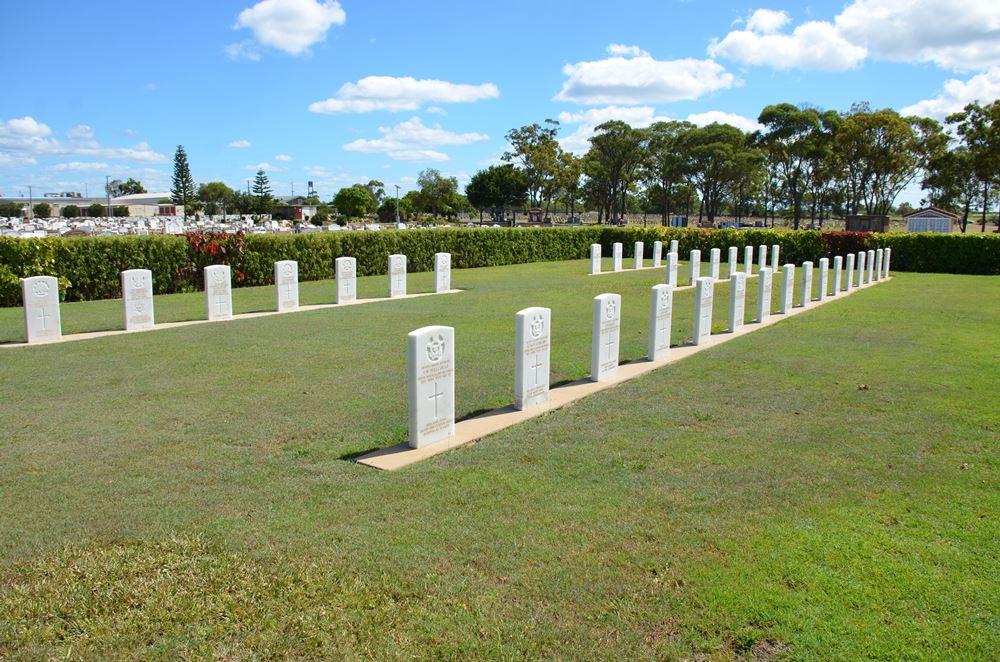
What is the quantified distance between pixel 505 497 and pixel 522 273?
73.2ft

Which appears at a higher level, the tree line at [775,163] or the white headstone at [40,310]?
the tree line at [775,163]

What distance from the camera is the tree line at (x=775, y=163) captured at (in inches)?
2239

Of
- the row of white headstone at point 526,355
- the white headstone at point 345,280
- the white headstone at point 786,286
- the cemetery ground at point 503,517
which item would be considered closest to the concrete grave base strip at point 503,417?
the row of white headstone at point 526,355

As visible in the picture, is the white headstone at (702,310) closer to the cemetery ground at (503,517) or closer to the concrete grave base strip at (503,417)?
the concrete grave base strip at (503,417)

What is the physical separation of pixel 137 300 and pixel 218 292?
1720mm

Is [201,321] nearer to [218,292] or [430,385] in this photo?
[218,292]

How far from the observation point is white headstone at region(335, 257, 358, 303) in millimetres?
17906

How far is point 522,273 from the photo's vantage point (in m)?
27.3

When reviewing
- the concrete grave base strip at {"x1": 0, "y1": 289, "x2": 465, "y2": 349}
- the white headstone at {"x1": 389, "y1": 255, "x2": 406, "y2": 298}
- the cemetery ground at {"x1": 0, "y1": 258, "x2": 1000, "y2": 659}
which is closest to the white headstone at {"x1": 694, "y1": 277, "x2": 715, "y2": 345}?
the cemetery ground at {"x1": 0, "y1": 258, "x2": 1000, "y2": 659}

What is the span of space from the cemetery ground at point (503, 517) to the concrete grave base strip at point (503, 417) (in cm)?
23

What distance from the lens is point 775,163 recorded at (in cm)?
6850

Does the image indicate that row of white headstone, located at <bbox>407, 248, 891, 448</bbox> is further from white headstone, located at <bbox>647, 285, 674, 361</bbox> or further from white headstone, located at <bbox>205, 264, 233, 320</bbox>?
white headstone, located at <bbox>205, 264, 233, 320</bbox>

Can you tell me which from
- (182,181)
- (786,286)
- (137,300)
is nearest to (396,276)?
(137,300)

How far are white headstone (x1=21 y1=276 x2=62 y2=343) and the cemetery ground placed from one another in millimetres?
2565
